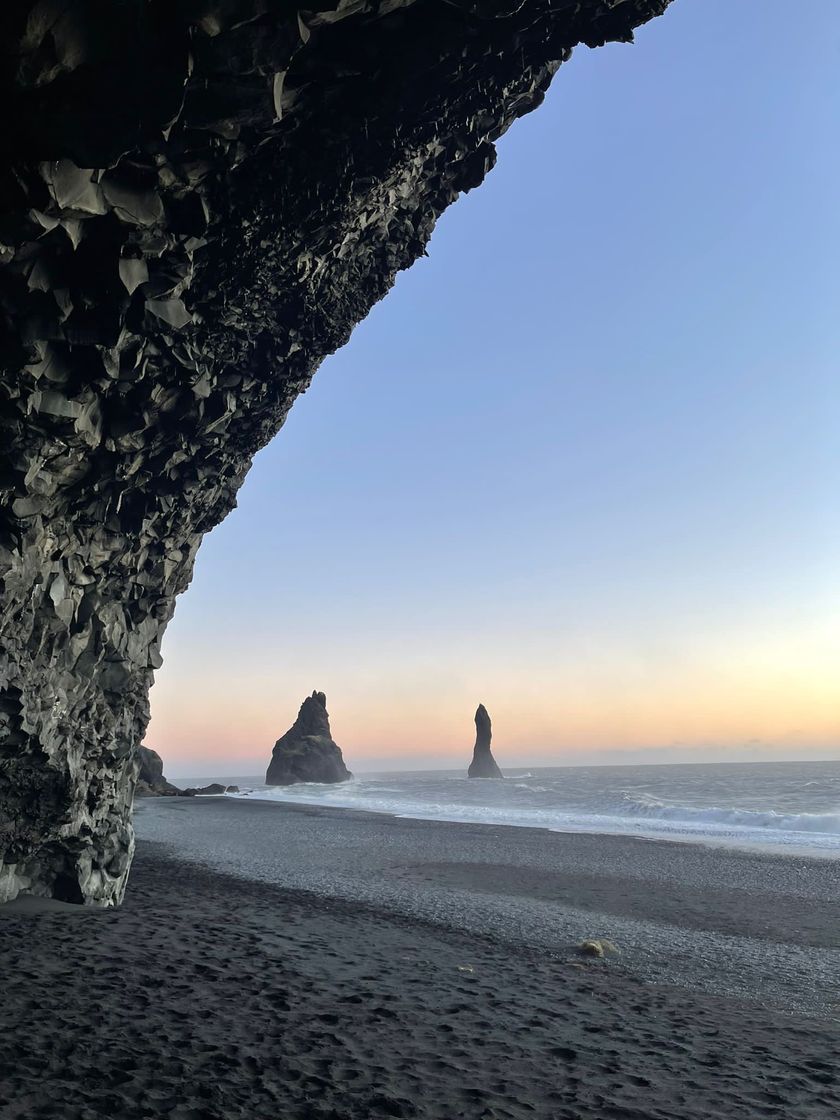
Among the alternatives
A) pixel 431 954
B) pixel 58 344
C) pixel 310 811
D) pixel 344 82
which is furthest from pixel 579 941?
pixel 310 811

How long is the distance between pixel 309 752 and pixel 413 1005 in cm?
11129

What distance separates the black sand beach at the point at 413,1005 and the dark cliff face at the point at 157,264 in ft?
12.4

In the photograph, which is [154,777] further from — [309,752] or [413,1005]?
[413,1005]

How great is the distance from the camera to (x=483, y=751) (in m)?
161

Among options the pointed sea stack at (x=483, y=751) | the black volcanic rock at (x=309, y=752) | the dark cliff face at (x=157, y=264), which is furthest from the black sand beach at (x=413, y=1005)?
the pointed sea stack at (x=483, y=751)

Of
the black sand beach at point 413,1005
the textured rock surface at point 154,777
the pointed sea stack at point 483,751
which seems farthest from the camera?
the pointed sea stack at point 483,751

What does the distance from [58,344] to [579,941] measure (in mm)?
14156

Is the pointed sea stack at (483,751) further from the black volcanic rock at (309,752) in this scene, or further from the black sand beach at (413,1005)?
the black sand beach at (413,1005)

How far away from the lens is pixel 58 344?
9.80 meters

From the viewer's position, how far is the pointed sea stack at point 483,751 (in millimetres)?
158250

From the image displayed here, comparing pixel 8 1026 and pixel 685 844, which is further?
pixel 685 844

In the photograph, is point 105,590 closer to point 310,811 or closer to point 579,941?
point 579,941

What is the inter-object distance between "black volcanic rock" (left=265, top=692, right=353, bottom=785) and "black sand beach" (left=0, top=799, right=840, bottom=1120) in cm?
9965

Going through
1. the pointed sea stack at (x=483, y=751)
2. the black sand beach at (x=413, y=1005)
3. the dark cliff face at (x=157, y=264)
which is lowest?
the pointed sea stack at (x=483, y=751)
